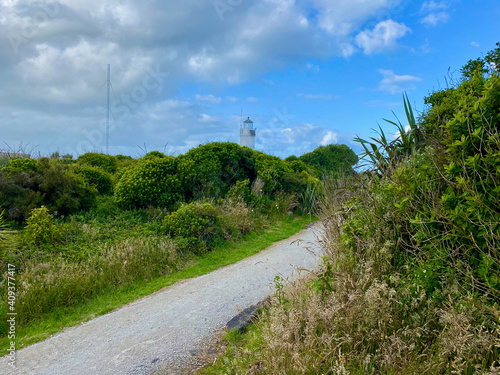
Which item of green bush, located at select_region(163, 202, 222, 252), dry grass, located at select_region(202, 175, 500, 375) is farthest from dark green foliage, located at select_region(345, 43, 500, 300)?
green bush, located at select_region(163, 202, 222, 252)

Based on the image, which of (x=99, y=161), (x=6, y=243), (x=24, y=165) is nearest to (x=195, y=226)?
(x=6, y=243)

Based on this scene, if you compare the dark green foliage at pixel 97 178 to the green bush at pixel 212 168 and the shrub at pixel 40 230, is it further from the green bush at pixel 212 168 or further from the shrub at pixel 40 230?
the shrub at pixel 40 230

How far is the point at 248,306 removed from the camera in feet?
17.3

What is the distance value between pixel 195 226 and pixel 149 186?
8.14ft

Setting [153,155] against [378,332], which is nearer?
[378,332]

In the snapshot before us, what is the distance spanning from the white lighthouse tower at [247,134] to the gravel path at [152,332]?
672 inches

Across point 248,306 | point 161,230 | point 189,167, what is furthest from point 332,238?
point 189,167

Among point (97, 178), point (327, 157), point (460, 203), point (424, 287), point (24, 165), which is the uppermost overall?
point (327, 157)

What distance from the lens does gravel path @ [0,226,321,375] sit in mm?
4012

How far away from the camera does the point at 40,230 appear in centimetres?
742

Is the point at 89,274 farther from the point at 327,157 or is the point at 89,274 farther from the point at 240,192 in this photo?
the point at 327,157

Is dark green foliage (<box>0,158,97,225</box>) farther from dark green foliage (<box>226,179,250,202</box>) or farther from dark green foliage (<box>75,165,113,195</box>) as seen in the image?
dark green foliage (<box>226,179,250,202</box>)

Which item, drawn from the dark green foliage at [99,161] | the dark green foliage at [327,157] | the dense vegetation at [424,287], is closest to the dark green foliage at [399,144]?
the dense vegetation at [424,287]

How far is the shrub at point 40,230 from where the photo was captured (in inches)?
292
